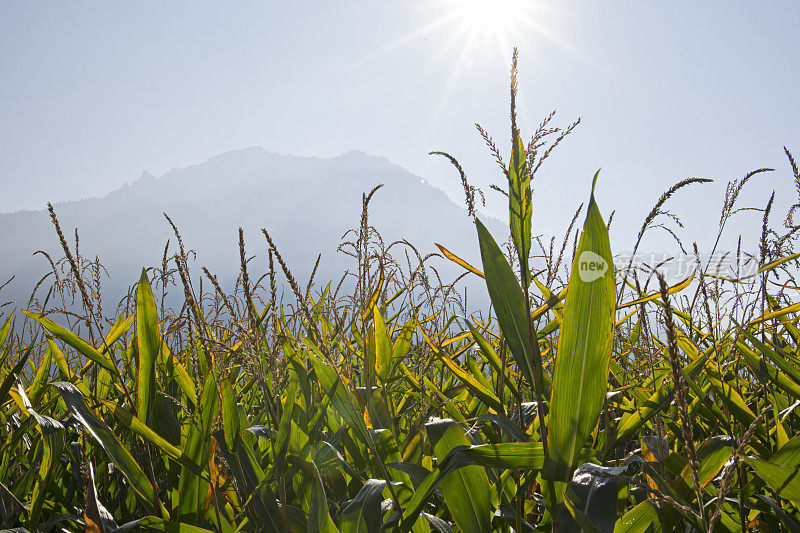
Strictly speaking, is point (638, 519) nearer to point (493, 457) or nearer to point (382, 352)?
point (493, 457)

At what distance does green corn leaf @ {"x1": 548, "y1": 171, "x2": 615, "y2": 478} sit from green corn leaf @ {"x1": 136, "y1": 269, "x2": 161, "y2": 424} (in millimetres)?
860

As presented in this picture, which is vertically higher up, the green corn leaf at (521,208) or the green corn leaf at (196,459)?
the green corn leaf at (521,208)

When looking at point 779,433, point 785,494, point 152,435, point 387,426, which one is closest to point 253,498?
point 152,435

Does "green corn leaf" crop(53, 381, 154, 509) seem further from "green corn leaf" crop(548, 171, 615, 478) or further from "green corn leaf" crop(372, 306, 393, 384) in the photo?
"green corn leaf" crop(548, 171, 615, 478)

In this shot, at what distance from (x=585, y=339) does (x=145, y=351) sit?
918 millimetres

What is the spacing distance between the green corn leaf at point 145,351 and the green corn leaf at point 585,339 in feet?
2.82

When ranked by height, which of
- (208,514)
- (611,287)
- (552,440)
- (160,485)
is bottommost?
(160,485)

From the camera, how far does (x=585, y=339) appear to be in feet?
2.06

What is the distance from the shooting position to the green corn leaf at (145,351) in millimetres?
1012

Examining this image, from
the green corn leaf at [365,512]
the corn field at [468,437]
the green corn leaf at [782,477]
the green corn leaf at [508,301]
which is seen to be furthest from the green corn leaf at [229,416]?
the green corn leaf at [782,477]

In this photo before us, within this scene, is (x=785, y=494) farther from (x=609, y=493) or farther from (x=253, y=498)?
(x=253, y=498)

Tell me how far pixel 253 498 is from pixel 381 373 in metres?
0.60

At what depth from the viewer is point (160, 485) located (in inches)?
54.9

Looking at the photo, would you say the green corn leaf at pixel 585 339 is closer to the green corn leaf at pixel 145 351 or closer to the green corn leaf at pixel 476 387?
the green corn leaf at pixel 476 387
